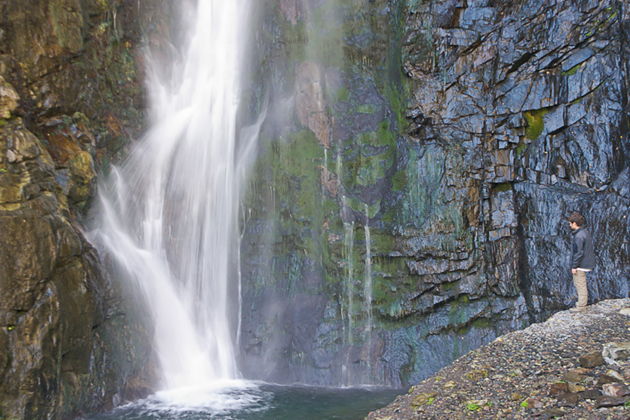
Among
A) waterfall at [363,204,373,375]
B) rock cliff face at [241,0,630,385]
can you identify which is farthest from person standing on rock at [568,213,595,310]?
waterfall at [363,204,373,375]

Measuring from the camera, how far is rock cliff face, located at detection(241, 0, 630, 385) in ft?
43.5

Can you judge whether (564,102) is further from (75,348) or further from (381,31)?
(75,348)

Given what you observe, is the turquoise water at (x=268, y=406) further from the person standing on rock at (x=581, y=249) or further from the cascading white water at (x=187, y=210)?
the person standing on rock at (x=581, y=249)

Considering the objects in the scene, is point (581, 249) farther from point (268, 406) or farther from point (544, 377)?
point (268, 406)

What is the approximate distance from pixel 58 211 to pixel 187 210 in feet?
15.5

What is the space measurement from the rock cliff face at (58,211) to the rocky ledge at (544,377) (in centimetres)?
584

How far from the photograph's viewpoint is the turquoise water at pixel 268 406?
10094 millimetres

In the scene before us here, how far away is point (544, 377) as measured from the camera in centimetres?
707

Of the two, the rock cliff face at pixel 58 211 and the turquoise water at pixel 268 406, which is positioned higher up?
the rock cliff face at pixel 58 211

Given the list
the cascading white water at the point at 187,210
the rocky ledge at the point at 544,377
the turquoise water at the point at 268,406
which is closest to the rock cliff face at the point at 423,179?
the cascading white water at the point at 187,210

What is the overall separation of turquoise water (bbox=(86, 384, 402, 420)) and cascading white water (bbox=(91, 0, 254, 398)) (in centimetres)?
148

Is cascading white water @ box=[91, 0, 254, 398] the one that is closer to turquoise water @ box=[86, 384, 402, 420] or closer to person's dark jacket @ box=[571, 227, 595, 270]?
turquoise water @ box=[86, 384, 402, 420]

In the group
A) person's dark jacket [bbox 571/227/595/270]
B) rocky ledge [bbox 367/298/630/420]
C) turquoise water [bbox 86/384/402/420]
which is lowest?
turquoise water [bbox 86/384/402/420]

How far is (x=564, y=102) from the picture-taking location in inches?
535
